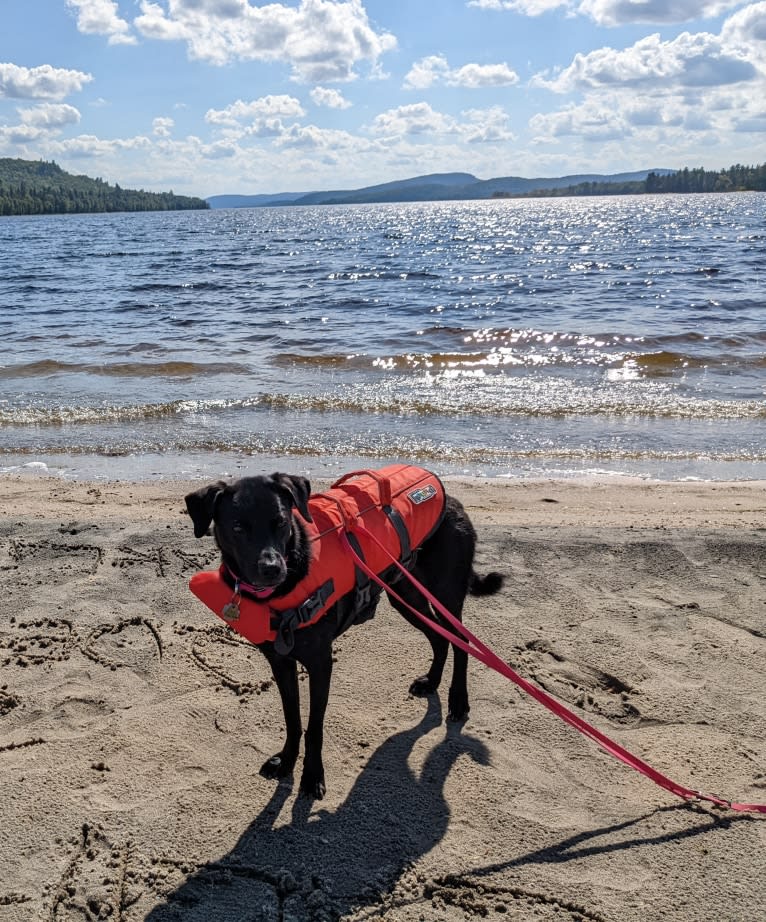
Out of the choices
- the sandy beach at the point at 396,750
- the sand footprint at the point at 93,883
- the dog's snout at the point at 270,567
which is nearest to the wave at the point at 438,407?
the sandy beach at the point at 396,750

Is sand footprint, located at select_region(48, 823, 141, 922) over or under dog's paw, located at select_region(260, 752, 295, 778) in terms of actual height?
under

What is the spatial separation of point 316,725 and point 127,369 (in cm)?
1204

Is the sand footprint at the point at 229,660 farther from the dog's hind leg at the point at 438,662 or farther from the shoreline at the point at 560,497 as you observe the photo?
the shoreline at the point at 560,497

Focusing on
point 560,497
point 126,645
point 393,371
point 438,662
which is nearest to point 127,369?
point 393,371

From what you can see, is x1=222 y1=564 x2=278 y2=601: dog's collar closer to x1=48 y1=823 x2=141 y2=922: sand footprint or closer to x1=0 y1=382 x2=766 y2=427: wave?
x1=48 y1=823 x2=141 y2=922: sand footprint

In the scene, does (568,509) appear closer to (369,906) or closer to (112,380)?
(369,906)

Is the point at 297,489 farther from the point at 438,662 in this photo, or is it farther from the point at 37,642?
the point at 37,642

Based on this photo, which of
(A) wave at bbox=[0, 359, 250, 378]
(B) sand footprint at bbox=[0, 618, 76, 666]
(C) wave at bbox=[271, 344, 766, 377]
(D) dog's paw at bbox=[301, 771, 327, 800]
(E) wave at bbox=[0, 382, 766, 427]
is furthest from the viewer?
(A) wave at bbox=[0, 359, 250, 378]

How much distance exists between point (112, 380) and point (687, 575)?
35.5 ft

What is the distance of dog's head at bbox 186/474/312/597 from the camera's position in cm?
324

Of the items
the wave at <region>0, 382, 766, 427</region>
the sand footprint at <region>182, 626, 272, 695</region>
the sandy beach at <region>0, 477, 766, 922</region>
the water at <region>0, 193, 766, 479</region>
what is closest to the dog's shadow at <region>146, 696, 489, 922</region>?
the sandy beach at <region>0, 477, 766, 922</region>

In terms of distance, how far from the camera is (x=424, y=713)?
4.18m

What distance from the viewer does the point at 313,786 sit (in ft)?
11.7

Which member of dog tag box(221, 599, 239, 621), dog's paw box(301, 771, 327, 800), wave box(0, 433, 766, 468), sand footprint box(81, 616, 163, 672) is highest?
dog tag box(221, 599, 239, 621)
